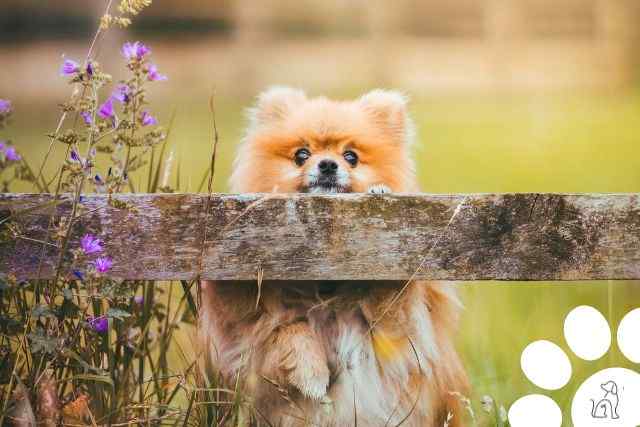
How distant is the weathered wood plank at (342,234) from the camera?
1936 millimetres

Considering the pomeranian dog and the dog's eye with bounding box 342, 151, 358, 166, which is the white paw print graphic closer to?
the pomeranian dog

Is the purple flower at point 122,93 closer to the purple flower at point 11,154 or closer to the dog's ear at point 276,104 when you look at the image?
the purple flower at point 11,154

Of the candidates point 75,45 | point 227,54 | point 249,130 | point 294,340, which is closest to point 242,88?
point 227,54

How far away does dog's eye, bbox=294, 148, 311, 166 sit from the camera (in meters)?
2.79

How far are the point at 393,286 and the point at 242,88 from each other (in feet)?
22.9

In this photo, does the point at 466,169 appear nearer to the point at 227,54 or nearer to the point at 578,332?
the point at 227,54

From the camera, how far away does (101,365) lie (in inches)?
86.2

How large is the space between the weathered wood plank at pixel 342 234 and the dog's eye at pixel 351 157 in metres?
0.86

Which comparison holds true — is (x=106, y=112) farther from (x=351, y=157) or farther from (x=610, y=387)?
(x=610, y=387)

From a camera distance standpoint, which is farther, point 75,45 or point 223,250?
point 75,45

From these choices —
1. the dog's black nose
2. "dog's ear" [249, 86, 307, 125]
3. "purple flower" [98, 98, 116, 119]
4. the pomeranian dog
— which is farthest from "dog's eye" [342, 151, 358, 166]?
"purple flower" [98, 98, 116, 119]

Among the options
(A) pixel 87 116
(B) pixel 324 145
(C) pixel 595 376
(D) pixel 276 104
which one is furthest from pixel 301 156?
(C) pixel 595 376

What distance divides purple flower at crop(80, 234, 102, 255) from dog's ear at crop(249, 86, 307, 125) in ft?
3.59

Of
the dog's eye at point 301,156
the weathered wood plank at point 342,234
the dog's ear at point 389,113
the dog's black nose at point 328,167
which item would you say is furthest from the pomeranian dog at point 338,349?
the dog's ear at point 389,113
